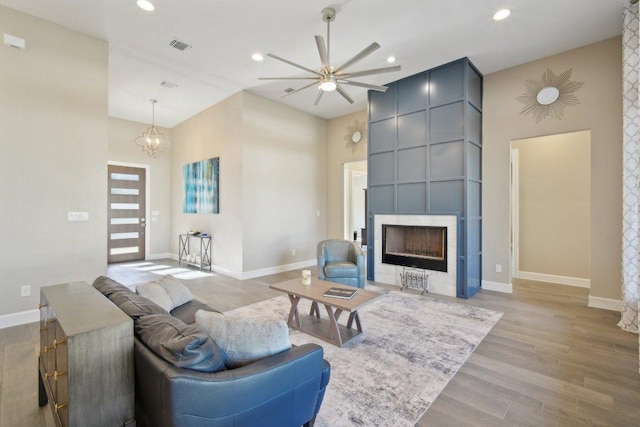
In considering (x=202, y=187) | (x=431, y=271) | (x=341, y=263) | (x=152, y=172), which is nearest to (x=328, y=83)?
(x=341, y=263)

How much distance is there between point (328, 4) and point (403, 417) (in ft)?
12.8

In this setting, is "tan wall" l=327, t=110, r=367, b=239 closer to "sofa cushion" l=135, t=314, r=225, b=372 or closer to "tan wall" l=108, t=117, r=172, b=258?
"tan wall" l=108, t=117, r=172, b=258

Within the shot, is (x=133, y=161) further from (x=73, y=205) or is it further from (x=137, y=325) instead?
(x=137, y=325)

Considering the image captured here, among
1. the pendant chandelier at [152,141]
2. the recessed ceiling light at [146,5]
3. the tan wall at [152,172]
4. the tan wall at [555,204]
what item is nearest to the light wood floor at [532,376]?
the tan wall at [555,204]

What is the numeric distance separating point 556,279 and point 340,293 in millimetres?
4697

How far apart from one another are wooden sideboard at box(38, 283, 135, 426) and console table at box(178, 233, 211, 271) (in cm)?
506

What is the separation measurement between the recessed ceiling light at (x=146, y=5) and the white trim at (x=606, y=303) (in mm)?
6714

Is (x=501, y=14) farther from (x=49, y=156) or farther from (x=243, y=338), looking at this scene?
(x=49, y=156)

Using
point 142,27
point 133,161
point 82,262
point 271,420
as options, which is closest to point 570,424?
point 271,420

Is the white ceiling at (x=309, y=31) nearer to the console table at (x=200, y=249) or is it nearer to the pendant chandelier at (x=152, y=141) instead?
the pendant chandelier at (x=152, y=141)

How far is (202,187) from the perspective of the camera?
6527 millimetres

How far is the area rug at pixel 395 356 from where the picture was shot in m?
1.94

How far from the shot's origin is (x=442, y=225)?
4633 millimetres

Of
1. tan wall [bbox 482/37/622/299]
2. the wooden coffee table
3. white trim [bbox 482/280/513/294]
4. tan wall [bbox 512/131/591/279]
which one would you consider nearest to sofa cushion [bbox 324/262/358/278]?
the wooden coffee table
